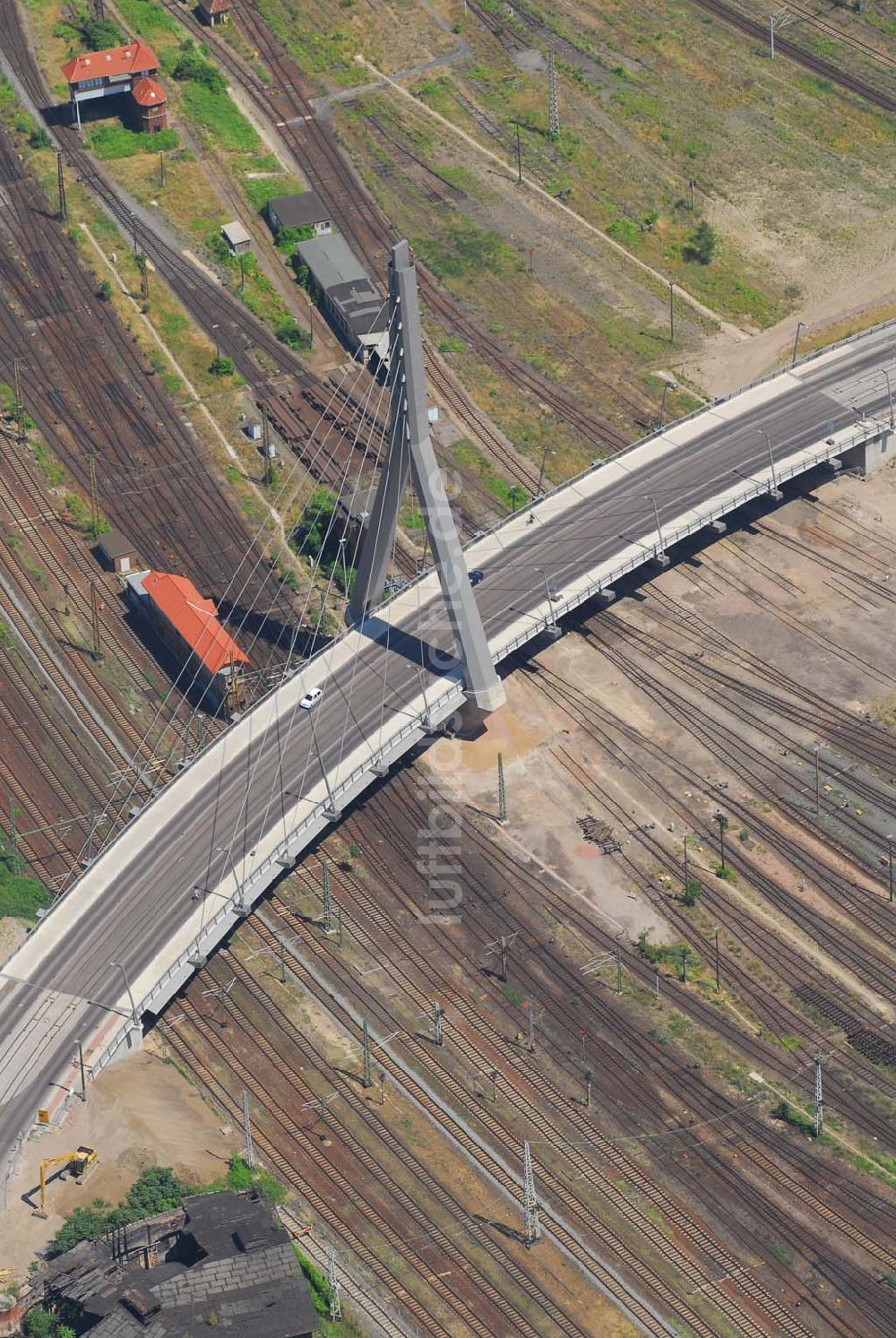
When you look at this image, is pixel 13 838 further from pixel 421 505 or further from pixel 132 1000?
pixel 421 505

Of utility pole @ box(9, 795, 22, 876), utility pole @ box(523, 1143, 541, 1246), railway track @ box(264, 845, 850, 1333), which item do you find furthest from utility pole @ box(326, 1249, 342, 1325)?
utility pole @ box(9, 795, 22, 876)

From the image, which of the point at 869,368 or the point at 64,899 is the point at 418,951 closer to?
the point at 64,899

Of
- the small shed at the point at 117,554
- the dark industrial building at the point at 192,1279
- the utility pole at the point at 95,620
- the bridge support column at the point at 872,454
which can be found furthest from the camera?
the bridge support column at the point at 872,454

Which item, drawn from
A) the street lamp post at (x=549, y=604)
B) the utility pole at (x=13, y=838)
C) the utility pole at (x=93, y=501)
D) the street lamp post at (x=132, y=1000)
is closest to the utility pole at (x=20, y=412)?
the utility pole at (x=93, y=501)

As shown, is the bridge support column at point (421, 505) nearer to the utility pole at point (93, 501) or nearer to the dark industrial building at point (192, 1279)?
the utility pole at point (93, 501)

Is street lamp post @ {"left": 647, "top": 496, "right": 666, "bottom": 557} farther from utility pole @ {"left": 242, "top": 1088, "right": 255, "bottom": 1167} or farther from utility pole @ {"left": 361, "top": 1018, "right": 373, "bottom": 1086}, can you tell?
utility pole @ {"left": 242, "top": 1088, "right": 255, "bottom": 1167}

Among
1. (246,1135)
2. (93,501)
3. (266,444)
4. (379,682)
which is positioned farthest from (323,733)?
(266,444)
